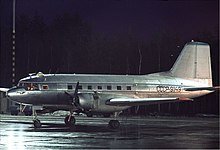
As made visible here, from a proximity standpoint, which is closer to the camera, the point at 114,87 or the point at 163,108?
the point at 114,87

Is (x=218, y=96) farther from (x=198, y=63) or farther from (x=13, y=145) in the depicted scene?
(x=13, y=145)

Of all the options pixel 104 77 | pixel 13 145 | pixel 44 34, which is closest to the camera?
pixel 13 145

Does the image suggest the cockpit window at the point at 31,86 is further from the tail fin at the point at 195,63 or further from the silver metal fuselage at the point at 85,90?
the tail fin at the point at 195,63

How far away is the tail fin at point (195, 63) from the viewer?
113 ft

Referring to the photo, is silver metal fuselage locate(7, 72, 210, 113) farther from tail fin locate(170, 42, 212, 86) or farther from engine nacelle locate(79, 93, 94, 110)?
tail fin locate(170, 42, 212, 86)

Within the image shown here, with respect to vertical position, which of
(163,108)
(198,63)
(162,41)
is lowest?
(163,108)

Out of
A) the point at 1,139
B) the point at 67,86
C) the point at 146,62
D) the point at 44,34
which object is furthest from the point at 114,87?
the point at 44,34

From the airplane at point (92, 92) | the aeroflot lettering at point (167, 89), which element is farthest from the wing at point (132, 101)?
the aeroflot lettering at point (167, 89)

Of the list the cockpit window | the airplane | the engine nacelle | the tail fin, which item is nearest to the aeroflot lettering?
the airplane

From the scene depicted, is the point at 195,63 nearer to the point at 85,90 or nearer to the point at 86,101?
the point at 85,90

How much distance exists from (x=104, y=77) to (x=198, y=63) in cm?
884

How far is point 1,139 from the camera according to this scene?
19109 millimetres

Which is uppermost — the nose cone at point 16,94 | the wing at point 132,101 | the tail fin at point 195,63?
the tail fin at point 195,63

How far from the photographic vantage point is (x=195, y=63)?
35.0 m
